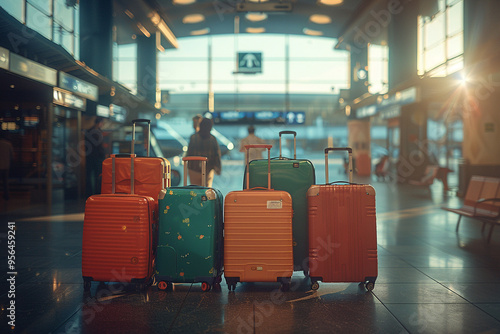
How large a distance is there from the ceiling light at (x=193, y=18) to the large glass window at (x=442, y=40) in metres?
10.2

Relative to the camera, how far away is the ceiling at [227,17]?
1688cm

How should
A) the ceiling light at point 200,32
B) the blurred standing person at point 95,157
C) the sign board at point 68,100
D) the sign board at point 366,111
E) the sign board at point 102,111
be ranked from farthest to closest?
the ceiling light at point 200,32 → the sign board at point 366,111 → the sign board at point 102,111 → the sign board at point 68,100 → the blurred standing person at point 95,157

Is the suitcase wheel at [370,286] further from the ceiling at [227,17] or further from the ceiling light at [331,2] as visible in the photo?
the ceiling light at [331,2]

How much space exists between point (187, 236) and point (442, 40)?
14372mm

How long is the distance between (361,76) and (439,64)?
180 inches

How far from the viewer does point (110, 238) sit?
332cm

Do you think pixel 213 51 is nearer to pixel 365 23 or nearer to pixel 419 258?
pixel 365 23

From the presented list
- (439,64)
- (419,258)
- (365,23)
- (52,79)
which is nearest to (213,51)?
(365,23)

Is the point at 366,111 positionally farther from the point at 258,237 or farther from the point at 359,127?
the point at 258,237

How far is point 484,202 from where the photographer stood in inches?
237

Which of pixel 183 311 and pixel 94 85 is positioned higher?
pixel 94 85

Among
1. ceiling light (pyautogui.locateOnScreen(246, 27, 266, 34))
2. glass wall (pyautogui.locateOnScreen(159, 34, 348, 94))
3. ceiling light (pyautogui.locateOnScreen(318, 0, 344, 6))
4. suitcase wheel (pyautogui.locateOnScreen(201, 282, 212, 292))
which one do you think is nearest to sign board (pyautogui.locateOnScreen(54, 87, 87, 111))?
suitcase wheel (pyautogui.locateOnScreen(201, 282, 212, 292))

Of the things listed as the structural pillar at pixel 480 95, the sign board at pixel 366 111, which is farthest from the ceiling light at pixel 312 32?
the structural pillar at pixel 480 95

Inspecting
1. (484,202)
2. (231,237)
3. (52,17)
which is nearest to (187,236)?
(231,237)
